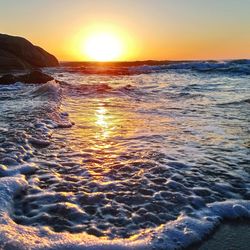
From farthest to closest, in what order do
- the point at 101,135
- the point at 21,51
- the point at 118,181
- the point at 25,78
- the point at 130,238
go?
1. the point at 21,51
2. the point at 25,78
3. the point at 101,135
4. the point at 118,181
5. the point at 130,238

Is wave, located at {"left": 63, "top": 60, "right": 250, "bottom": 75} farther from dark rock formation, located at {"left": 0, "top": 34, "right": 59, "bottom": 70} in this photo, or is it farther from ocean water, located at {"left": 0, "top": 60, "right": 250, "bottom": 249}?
ocean water, located at {"left": 0, "top": 60, "right": 250, "bottom": 249}

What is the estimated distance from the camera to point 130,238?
133 inches

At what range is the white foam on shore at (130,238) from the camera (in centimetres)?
322

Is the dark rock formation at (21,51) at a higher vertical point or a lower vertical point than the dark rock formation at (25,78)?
higher

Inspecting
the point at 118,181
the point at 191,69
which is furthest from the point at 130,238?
the point at 191,69

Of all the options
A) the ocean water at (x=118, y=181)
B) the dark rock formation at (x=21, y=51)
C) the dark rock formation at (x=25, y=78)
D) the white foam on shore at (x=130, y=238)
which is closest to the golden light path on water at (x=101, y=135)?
the ocean water at (x=118, y=181)

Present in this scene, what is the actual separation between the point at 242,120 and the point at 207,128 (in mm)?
1566


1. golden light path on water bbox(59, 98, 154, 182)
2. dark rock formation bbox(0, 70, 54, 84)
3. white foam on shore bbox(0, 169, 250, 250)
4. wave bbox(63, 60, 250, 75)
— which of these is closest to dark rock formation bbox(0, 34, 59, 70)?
wave bbox(63, 60, 250, 75)

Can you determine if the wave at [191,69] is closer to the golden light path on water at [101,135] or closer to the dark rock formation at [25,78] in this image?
the dark rock formation at [25,78]

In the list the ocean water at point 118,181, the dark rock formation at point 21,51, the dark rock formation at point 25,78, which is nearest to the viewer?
the ocean water at point 118,181

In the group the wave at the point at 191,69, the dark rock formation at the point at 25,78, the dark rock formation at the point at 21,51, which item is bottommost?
the wave at the point at 191,69

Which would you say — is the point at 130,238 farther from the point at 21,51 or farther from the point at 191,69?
the point at 21,51

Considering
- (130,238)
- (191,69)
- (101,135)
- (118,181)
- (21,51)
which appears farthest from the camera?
(21,51)

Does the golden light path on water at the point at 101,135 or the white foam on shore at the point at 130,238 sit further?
the golden light path on water at the point at 101,135
